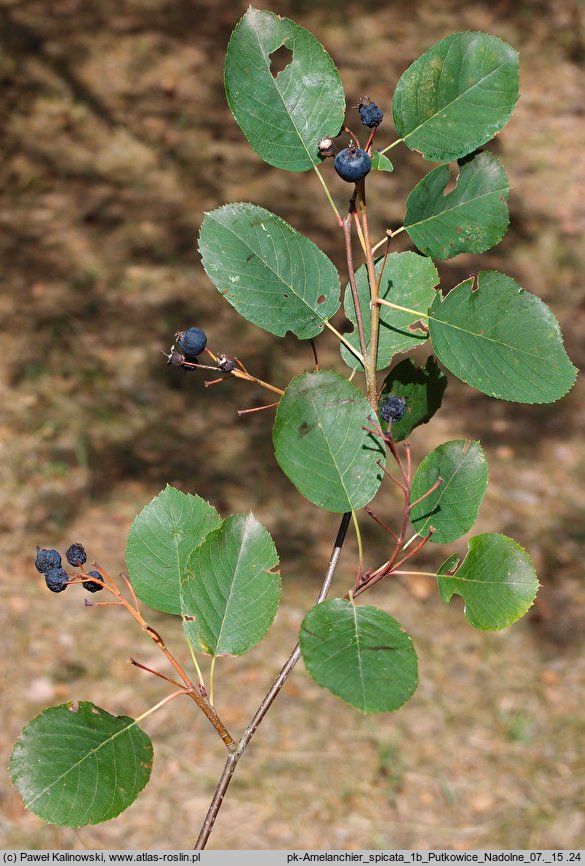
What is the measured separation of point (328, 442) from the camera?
26.3 inches

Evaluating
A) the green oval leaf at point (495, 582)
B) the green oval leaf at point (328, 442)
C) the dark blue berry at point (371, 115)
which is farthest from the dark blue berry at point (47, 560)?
the dark blue berry at point (371, 115)

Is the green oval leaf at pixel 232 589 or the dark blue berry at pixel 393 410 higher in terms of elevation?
the dark blue berry at pixel 393 410

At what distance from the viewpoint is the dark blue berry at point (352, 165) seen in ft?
2.10

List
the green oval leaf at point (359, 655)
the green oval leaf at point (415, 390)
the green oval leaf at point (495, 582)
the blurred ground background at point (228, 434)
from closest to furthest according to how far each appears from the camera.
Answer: the green oval leaf at point (359, 655) < the green oval leaf at point (495, 582) < the green oval leaf at point (415, 390) < the blurred ground background at point (228, 434)

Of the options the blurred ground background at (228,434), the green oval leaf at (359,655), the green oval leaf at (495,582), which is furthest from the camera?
the blurred ground background at (228,434)

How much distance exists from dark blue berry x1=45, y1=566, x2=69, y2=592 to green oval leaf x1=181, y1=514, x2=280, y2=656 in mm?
103

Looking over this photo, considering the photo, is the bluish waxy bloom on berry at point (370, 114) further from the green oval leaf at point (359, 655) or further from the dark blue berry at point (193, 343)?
the green oval leaf at point (359, 655)

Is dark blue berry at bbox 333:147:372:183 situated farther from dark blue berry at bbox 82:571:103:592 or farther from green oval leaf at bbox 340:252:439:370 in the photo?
dark blue berry at bbox 82:571:103:592

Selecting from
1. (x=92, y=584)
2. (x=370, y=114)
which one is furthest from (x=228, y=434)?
(x=370, y=114)

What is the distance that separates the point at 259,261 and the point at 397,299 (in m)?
0.12

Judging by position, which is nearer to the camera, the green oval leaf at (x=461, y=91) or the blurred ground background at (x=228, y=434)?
the green oval leaf at (x=461, y=91)

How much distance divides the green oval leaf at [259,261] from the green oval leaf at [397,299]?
5 centimetres

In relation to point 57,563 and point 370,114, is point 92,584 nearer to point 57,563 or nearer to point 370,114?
point 57,563

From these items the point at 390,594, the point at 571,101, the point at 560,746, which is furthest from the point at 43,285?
the point at 571,101
